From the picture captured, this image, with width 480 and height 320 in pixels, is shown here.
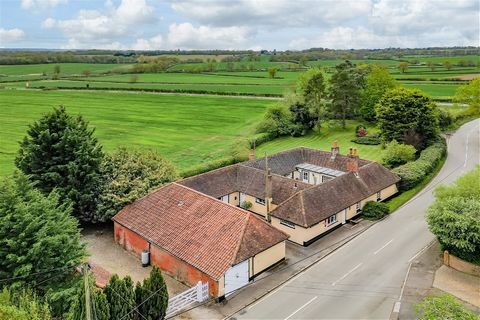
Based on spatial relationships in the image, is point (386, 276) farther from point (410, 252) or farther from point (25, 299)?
point (25, 299)

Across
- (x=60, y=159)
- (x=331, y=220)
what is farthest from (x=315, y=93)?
(x=60, y=159)

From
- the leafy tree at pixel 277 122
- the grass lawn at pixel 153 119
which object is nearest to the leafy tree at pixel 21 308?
the grass lawn at pixel 153 119

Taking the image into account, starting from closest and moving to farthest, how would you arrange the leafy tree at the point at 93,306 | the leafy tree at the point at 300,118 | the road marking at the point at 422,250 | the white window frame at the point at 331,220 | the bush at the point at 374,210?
the leafy tree at the point at 93,306
the road marking at the point at 422,250
the white window frame at the point at 331,220
the bush at the point at 374,210
the leafy tree at the point at 300,118

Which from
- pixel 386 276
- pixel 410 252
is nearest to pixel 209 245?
pixel 386 276

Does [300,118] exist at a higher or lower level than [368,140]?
higher

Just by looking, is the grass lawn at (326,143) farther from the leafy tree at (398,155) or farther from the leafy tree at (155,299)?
the leafy tree at (155,299)

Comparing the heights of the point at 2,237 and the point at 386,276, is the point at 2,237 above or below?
above

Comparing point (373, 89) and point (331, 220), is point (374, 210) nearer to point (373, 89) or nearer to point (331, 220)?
point (331, 220)
